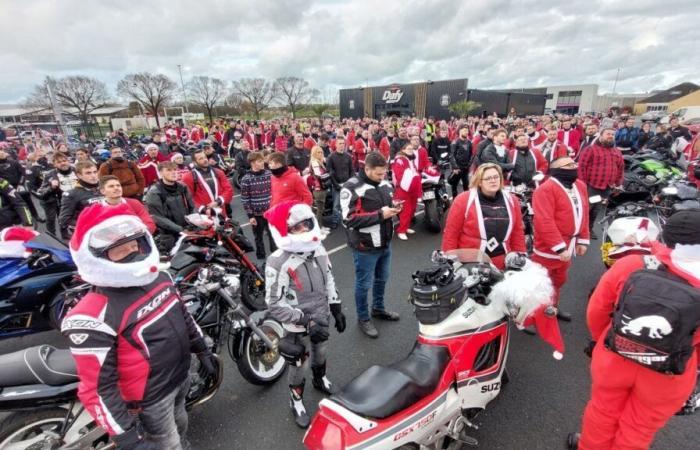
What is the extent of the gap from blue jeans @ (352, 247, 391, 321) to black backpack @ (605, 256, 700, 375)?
2.15 metres

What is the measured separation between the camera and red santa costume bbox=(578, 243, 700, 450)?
5.59 feet

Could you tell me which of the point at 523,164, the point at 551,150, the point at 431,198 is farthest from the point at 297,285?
the point at 551,150

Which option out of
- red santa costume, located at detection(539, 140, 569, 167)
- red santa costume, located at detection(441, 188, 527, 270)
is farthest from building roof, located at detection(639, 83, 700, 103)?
red santa costume, located at detection(441, 188, 527, 270)

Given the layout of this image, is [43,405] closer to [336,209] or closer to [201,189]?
[201,189]

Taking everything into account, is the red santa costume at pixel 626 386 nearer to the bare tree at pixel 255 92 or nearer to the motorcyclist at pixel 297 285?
the motorcyclist at pixel 297 285

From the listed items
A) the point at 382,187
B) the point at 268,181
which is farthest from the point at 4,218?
the point at 382,187

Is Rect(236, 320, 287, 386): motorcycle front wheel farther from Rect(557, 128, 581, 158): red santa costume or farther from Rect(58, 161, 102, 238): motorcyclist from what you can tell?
Rect(557, 128, 581, 158): red santa costume

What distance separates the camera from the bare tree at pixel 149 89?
1713 inches

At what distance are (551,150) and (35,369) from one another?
30.5 feet

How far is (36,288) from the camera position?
135 inches

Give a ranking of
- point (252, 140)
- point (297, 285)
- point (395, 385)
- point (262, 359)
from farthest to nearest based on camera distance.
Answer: point (252, 140), point (262, 359), point (297, 285), point (395, 385)

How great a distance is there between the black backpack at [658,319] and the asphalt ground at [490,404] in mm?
1220

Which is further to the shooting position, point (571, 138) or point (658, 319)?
point (571, 138)

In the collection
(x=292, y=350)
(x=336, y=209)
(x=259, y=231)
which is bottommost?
(x=336, y=209)
